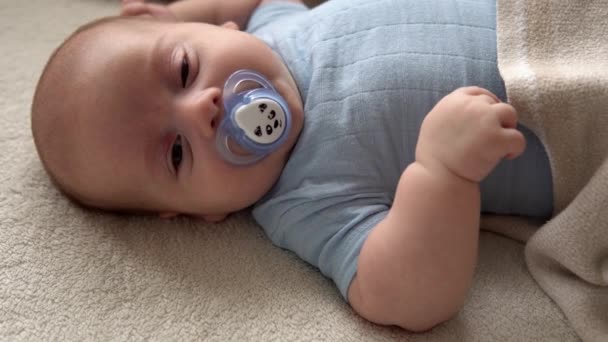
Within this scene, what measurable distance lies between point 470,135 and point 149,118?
44cm

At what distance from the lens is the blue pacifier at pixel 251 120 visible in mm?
821

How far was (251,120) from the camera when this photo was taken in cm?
82

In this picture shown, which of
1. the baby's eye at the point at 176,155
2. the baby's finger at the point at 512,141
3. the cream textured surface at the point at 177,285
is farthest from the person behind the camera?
the baby's eye at the point at 176,155

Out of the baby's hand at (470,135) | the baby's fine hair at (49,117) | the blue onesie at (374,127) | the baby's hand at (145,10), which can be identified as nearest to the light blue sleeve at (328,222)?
the blue onesie at (374,127)

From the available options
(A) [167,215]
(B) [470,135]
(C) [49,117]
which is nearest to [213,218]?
(A) [167,215]

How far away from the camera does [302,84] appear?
92cm

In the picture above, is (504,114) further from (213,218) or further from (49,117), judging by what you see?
(49,117)

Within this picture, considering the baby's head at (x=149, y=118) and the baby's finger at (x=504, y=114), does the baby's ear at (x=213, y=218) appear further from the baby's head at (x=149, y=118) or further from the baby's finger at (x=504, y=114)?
the baby's finger at (x=504, y=114)

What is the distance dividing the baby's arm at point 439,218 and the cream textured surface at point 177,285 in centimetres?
5

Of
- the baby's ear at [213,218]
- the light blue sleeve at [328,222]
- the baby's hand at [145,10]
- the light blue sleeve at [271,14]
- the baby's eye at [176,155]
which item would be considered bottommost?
the baby's ear at [213,218]

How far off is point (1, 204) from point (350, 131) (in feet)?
1.73

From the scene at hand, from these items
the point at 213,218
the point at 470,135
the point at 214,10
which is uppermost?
the point at 470,135

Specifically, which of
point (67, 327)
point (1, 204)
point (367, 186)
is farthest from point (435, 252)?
point (1, 204)

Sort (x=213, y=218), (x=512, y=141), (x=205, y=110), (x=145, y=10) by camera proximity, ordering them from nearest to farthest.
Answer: (x=512, y=141)
(x=205, y=110)
(x=213, y=218)
(x=145, y=10)
